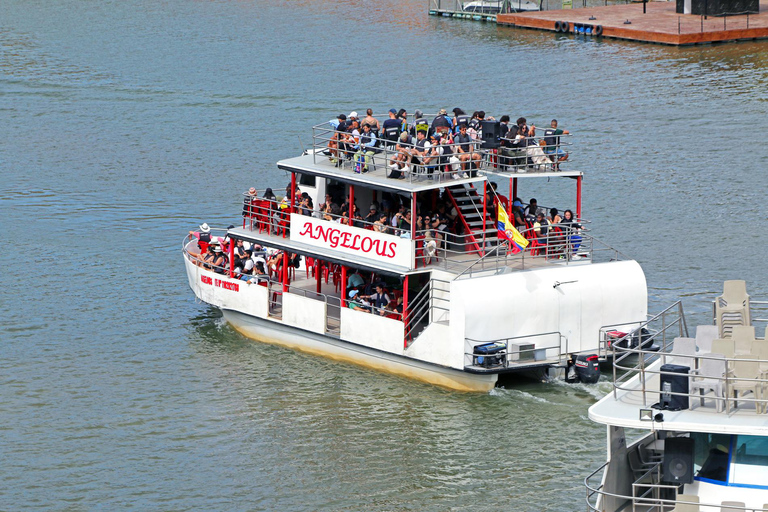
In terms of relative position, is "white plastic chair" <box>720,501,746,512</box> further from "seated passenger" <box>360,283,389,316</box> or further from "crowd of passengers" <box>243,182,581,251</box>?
"seated passenger" <box>360,283,389,316</box>

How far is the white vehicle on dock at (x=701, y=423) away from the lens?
19.8m

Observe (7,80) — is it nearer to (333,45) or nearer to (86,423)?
(333,45)

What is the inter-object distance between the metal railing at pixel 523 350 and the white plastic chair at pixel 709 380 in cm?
1180

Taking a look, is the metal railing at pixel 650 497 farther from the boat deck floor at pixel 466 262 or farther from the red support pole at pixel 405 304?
the red support pole at pixel 405 304

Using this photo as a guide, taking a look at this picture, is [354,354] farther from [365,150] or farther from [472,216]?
[365,150]

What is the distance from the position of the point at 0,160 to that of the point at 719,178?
32352 mm

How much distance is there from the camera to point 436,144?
3459cm

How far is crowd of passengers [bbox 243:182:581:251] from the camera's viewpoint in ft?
114

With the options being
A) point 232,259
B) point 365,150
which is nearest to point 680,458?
point 365,150

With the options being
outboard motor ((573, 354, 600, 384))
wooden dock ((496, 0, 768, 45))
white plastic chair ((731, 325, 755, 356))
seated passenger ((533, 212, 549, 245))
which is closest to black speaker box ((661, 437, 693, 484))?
white plastic chair ((731, 325, 755, 356))

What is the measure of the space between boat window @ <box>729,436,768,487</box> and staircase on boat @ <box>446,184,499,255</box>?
15.5 m

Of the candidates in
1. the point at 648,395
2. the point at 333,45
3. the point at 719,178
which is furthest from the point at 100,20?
the point at 648,395

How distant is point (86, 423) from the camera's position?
32656 millimetres

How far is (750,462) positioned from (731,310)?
3663 mm
